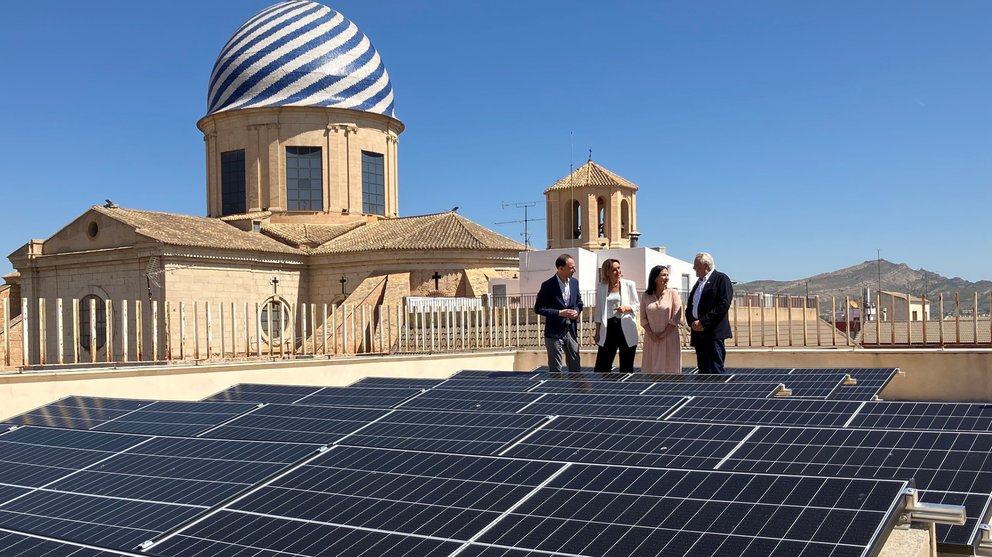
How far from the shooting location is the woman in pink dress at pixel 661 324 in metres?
9.86

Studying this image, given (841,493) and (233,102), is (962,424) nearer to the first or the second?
(841,493)

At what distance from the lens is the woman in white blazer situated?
10.3 metres

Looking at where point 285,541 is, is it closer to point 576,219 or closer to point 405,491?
point 405,491

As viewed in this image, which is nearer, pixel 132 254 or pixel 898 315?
pixel 132 254

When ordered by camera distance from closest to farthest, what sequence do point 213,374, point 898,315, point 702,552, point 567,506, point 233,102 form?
point 702,552
point 567,506
point 213,374
point 898,315
point 233,102

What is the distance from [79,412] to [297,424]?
2.36 metres

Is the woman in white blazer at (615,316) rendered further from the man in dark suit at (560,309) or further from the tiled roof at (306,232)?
the tiled roof at (306,232)

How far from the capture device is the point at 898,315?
38.8 m

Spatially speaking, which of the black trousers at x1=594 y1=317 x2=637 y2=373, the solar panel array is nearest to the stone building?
the black trousers at x1=594 y1=317 x2=637 y2=373

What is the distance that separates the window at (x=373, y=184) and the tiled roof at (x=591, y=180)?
887 centimetres

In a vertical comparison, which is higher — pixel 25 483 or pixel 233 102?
pixel 233 102

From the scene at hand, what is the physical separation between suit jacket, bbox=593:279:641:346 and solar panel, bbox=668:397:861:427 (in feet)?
11.7

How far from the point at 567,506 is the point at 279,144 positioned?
3936 cm

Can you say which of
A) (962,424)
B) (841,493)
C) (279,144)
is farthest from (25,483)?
(279,144)
